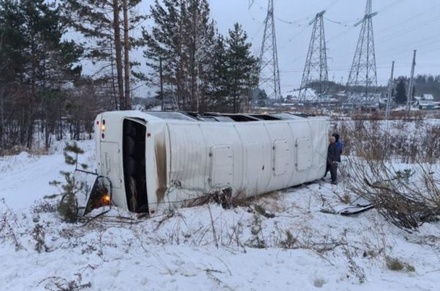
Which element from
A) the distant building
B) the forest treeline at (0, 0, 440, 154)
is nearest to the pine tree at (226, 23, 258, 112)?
the forest treeline at (0, 0, 440, 154)

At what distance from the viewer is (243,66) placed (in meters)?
31.8

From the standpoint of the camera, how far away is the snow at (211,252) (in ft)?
13.1

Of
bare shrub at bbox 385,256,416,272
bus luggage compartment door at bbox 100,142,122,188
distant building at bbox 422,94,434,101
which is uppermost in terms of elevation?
distant building at bbox 422,94,434,101

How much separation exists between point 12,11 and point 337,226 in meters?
27.6

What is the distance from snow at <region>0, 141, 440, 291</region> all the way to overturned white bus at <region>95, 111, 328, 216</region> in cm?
51

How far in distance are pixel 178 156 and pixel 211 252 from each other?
10.2ft

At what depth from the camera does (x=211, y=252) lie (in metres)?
4.83

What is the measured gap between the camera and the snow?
3.99 metres

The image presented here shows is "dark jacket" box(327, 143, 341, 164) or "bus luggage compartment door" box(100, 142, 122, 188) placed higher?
"bus luggage compartment door" box(100, 142, 122, 188)

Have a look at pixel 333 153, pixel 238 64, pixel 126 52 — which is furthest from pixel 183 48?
pixel 333 153

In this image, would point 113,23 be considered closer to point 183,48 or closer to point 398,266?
point 183,48

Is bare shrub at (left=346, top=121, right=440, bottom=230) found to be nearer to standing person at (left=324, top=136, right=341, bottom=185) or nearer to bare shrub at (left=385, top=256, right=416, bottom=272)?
bare shrub at (left=385, top=256, right=416, bottom=272)

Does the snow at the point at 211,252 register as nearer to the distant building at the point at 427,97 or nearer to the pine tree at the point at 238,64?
the pine tree at the point at 238,64

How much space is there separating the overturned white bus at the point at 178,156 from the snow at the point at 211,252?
515 millimetres
